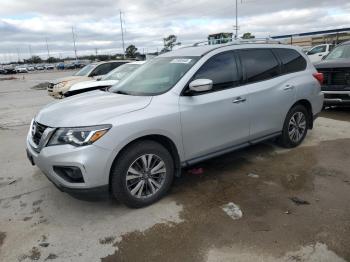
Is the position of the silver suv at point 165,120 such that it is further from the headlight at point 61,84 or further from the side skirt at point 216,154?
the headlight at point 61,84

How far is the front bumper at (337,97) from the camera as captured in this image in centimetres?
813

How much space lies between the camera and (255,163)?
533cm

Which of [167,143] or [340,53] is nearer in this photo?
[167,143]

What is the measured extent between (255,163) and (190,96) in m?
1.75

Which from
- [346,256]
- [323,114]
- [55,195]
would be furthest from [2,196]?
[323,114]

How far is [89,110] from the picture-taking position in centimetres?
388

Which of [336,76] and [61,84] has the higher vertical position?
[336,76]

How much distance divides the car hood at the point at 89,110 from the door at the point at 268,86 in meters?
1.68

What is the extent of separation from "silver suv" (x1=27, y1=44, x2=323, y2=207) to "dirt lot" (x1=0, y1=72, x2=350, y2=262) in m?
0.40

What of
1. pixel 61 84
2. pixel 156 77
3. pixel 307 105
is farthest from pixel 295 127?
pixel 61 84

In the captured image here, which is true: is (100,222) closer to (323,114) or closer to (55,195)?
(55,195)

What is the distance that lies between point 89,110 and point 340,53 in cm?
784

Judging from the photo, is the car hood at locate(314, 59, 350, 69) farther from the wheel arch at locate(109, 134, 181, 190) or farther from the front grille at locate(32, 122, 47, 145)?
the front grille at locate(32, 122, 47, 145)

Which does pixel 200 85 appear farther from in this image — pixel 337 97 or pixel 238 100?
pixel 337 97
